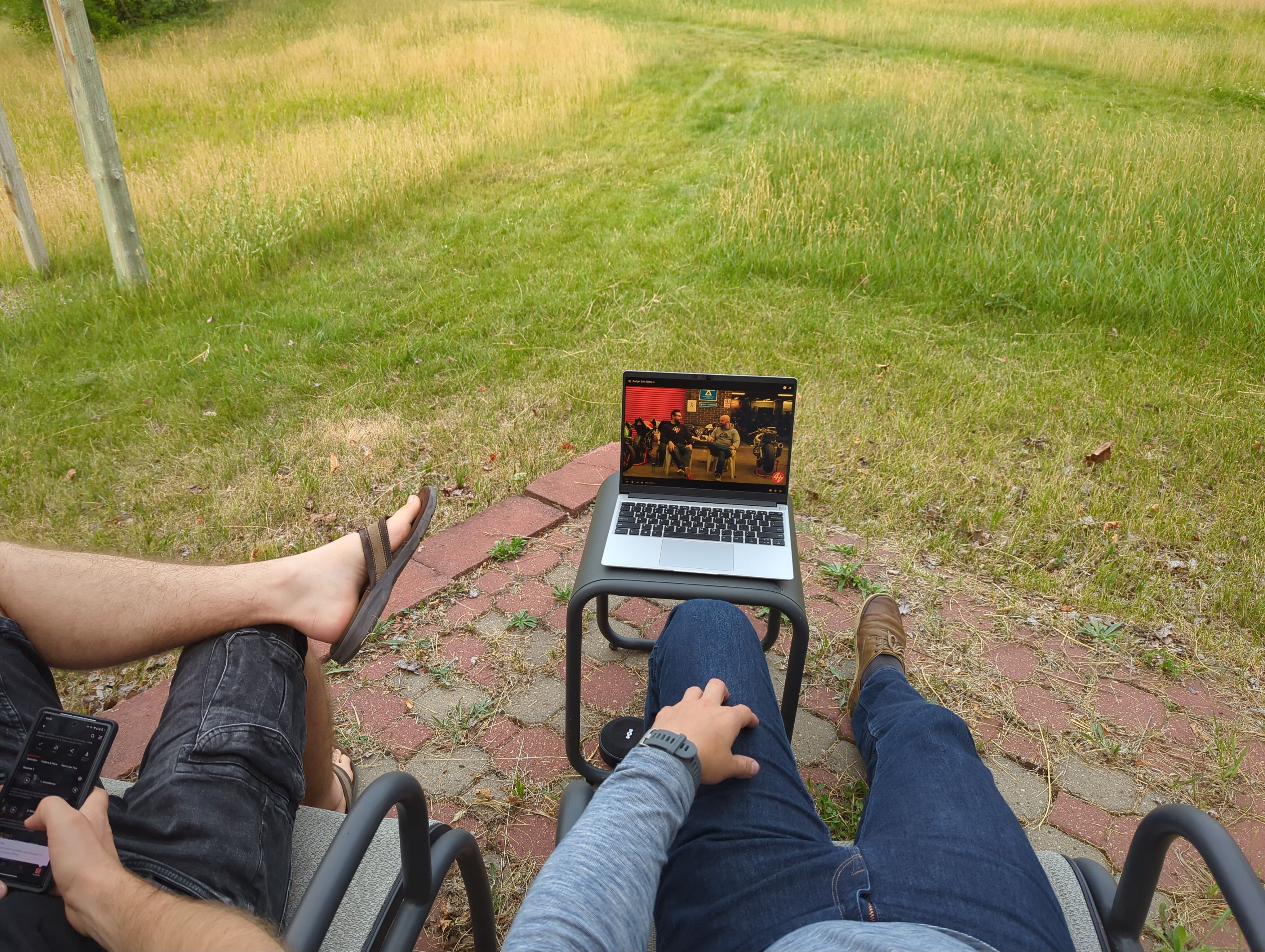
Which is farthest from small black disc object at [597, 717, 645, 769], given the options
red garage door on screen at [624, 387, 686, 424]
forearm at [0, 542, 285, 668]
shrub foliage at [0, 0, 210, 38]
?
shrub foliage at [0, 0, 210, 38]

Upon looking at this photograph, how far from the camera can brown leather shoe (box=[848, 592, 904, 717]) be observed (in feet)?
8.39

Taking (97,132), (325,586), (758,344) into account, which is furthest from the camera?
(97,132)

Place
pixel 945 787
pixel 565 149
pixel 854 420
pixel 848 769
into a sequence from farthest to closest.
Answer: pixel 565 149 → pixel 854 420 → pixel 848 769 → pixel 945 787

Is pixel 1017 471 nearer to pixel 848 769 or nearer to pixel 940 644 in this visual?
pixel 940 644

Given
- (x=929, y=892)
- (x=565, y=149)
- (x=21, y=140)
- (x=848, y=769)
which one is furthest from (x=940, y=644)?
(x=21, y=140)

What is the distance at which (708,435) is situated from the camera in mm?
2338

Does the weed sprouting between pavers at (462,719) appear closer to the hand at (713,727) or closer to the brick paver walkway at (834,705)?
the brick paver walkway at (834,705)

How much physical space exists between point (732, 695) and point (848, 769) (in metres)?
1.00

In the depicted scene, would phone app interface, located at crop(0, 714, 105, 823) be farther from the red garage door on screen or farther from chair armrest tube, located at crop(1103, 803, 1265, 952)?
chair armrest tube, located at crop(1103, 803, 1265, 952)

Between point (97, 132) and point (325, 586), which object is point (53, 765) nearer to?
point (325, 586)

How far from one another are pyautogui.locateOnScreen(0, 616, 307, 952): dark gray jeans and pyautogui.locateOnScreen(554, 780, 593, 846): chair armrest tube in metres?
0.54

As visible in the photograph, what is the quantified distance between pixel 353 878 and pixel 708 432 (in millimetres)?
1448

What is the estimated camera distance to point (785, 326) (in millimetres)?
5250

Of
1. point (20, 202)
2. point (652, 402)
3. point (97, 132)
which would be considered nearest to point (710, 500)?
point (652, 402)
